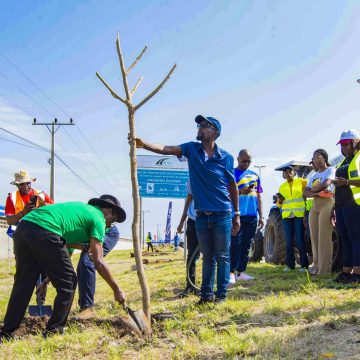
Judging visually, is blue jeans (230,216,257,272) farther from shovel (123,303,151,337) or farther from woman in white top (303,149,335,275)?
shovel (123,303,151,337)

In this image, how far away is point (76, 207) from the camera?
447 centimetres

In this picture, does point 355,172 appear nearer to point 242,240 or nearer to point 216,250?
point 242,240

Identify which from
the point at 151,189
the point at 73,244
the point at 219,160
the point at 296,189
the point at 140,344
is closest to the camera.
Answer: the point at 140,344

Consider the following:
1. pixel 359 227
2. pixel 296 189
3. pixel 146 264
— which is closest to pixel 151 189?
pixel 146 264

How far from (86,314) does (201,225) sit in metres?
1.49

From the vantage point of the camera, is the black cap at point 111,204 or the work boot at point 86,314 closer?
the black cap at point 111,204

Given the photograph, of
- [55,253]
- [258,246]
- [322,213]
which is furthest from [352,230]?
[258,246]

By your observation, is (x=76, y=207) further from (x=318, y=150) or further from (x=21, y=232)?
(x=318, y=150)

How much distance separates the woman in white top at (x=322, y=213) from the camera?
6879 millimetres

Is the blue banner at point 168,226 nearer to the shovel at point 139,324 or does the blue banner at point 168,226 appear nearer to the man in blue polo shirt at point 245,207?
the man in blue polo shirt at point 245,207

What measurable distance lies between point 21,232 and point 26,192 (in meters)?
2.62

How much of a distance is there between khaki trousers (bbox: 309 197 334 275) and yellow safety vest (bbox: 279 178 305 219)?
2.06 ft

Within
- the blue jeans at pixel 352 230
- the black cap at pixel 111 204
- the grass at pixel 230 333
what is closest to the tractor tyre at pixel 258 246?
the blue jeans at pixel 352 230

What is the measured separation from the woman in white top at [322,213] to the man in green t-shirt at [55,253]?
350 cm
